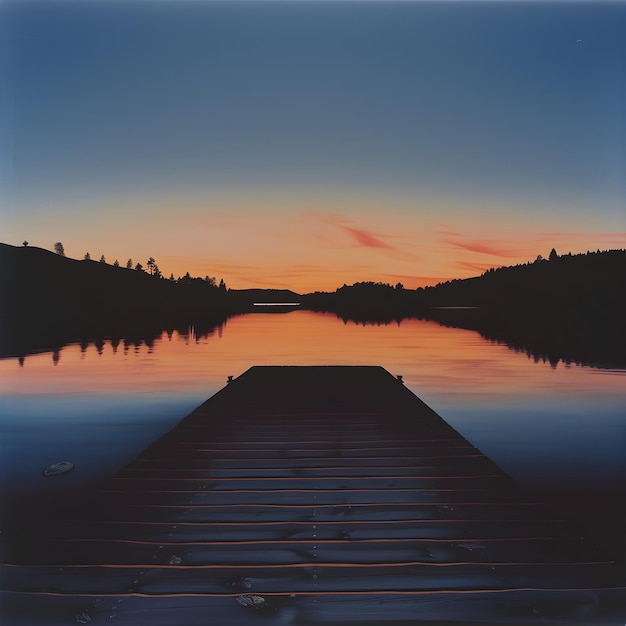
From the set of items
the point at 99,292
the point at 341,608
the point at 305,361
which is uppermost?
the point at 99,292

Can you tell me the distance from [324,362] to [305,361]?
92cm

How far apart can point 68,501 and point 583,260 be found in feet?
258

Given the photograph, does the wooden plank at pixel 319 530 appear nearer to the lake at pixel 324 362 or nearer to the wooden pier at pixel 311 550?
the wooden pier at pixel 311 550

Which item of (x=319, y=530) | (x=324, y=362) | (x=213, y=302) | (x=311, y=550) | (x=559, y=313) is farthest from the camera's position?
(x=213, y=302)

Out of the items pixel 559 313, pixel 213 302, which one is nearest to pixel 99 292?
pixel 213 302

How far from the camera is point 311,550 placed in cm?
329

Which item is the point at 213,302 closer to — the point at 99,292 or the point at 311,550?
the point at 99,292

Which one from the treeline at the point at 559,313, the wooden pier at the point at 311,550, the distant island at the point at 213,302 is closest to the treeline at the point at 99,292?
the distant island at the point at 213,302

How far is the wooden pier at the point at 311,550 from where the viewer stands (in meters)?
2.75

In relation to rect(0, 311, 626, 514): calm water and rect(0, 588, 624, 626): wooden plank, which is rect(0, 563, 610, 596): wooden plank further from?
rect(0, 311, 626, 514): calm water

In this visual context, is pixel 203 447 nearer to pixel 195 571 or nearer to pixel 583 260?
pixel 195 571

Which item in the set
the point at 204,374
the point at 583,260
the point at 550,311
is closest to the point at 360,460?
the point at 204,374

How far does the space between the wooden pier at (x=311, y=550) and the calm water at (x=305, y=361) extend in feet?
8.68

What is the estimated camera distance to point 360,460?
5.21 metres
